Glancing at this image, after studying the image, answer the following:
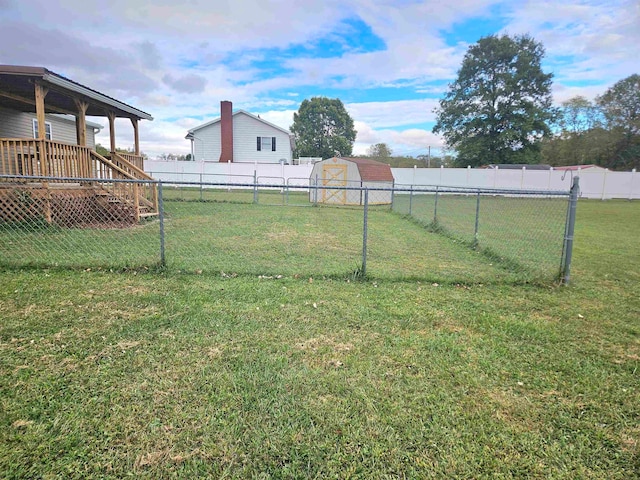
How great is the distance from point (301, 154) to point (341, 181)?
3640 centimetres

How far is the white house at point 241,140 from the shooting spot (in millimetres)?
28438

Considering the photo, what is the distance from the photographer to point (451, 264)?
6176 millimetres

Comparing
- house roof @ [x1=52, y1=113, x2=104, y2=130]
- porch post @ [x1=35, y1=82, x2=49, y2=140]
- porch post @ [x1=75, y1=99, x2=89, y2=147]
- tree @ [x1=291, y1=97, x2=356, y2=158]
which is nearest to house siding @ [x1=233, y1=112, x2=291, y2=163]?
house roof @ [x1=52, y1=113, x2=104, y2=130]

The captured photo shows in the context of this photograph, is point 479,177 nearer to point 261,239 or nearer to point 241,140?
point 241,140

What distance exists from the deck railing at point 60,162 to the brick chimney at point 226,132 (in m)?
17.9

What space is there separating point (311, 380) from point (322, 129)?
181ft

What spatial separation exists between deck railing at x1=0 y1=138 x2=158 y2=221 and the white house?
18178 millimetres

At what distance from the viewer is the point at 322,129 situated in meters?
54.7

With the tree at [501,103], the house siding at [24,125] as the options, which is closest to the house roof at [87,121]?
the house siding at [24,125]

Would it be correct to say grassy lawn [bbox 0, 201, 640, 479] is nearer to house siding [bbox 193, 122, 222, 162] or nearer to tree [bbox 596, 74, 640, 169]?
house siding [bbox 193, 122, 222, 162]

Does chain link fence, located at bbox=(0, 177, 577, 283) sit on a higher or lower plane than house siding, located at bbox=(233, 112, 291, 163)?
lower

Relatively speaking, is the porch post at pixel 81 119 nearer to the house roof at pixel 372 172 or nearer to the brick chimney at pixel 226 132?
the house roof at pixel 372 172

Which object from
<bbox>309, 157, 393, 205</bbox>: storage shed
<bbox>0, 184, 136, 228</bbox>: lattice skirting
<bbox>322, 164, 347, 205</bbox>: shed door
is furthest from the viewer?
<bbox>322, 164, 347, 205</bbox>: shed door

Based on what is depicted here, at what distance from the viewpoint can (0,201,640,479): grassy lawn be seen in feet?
6.23
